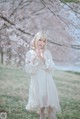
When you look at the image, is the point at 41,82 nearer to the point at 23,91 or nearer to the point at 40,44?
the point at 40,44

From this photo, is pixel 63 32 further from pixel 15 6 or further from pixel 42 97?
pixel 42 97

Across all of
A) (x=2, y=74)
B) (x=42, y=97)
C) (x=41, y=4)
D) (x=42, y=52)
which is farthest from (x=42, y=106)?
(x=41, y=4)

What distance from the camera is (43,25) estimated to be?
2.89 metres

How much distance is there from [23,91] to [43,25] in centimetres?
53

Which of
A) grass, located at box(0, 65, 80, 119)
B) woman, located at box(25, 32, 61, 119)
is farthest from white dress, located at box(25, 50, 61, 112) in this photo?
grass, located at box(0, 65, 80, 119)

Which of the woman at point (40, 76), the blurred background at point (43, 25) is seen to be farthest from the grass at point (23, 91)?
the woman at point (40, 76)

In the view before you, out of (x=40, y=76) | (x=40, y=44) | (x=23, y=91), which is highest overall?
(x=40, y=44)

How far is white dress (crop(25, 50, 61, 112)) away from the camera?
2.53 m

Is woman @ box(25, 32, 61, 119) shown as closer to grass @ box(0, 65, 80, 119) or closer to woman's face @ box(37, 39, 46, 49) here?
woman's face @ box(37, 39, 46, 49)

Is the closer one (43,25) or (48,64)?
(48,64)

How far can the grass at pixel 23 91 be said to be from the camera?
2.84 m

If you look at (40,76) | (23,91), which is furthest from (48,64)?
(23,91)

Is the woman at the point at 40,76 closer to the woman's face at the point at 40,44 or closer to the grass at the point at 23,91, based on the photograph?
the woman's face at the point at 40,44

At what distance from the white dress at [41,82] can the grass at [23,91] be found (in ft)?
0.95
